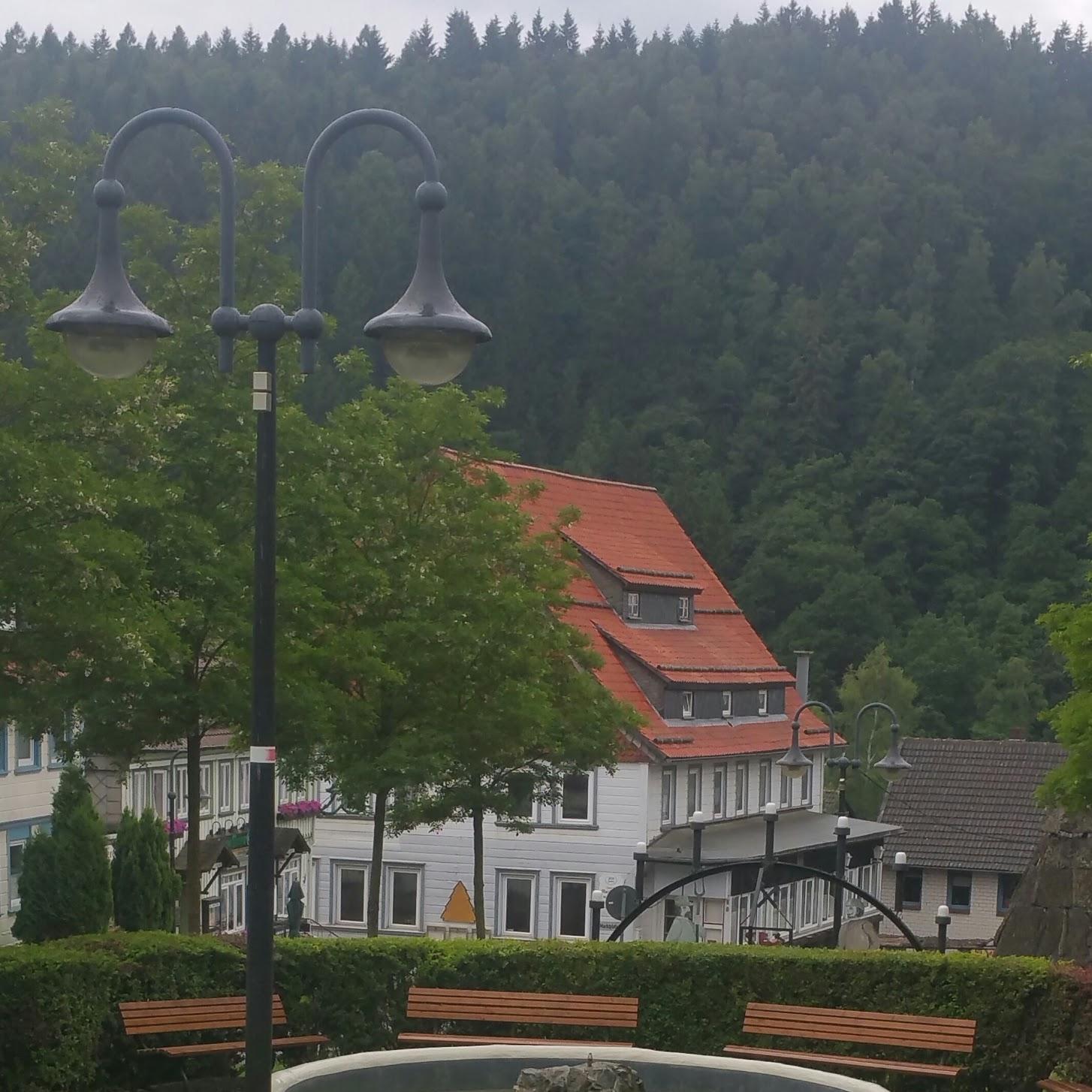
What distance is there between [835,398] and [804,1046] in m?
117

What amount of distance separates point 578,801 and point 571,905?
2.50 meters

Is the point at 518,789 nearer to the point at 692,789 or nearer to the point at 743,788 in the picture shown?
the point at 692,789

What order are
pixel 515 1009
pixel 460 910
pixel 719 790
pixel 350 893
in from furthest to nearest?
pixel 719 790 → pixel 350 893 → pixel 460 910 → pixel 515 1009

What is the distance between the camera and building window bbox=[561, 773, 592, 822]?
50406 millimetres

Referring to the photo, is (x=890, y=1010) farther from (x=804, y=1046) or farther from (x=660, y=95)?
(x=660, y=95)

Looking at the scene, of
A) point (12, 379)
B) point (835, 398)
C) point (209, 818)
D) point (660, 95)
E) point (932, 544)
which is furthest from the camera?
point (660, 95)

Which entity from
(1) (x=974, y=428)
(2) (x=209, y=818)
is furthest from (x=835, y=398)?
(2) (x=209, y=818)

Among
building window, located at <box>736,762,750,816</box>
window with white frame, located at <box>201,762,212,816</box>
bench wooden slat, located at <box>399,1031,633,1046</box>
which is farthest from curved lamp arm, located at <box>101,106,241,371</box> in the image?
building window, located at <box>736,762,750,816</box>

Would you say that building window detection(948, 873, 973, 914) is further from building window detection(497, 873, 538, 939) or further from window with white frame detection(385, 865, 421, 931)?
Answer: window with white frame detection(385, 865, 421, 931)

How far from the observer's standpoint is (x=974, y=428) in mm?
123312

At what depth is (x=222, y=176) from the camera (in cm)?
1175

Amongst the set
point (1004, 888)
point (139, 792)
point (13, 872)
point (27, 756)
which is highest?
point (27, 756)

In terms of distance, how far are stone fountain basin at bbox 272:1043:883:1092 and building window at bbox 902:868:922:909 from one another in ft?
162

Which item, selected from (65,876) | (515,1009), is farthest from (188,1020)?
(65,876)
